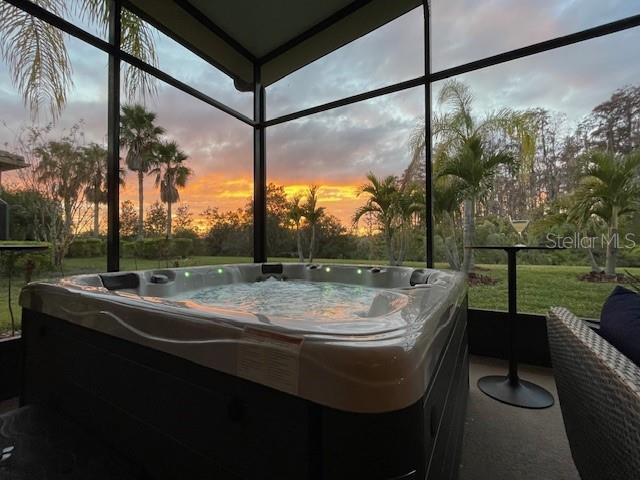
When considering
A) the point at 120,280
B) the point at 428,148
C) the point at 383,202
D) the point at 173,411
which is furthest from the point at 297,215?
the point at 173,411

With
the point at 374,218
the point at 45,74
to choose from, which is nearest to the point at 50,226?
the point at 45,74

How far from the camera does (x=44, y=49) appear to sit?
6.50 feet

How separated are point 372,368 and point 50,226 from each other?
9.22 ft

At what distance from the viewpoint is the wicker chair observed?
1.80 ft

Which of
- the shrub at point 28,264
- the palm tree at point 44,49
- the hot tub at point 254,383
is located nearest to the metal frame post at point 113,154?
the palm tree at point 44,49

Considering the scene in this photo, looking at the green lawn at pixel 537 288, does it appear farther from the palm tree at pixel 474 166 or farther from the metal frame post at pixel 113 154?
the palm tree at pixel 474 166

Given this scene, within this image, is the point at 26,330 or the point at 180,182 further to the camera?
the point at 180,182

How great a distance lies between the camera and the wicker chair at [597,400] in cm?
55

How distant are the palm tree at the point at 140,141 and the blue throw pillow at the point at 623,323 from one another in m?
4.00

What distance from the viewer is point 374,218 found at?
3.74 meters

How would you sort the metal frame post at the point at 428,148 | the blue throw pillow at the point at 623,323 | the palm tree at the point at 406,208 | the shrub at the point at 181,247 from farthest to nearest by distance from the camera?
the shrub at the point at 181,247, the palm tree at the point at 406,208, the metal frame post at the point at 428,148, the blue throw pillow at the point at 623,323

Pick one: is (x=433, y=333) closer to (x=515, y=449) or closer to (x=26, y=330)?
(x=515, y=449)

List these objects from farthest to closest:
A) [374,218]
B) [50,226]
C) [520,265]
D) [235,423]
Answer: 1. [374,218]
2. [520,265]
3. [50,226]
4. [235,423]

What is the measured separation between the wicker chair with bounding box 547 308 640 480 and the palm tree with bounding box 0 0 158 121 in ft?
9.78
